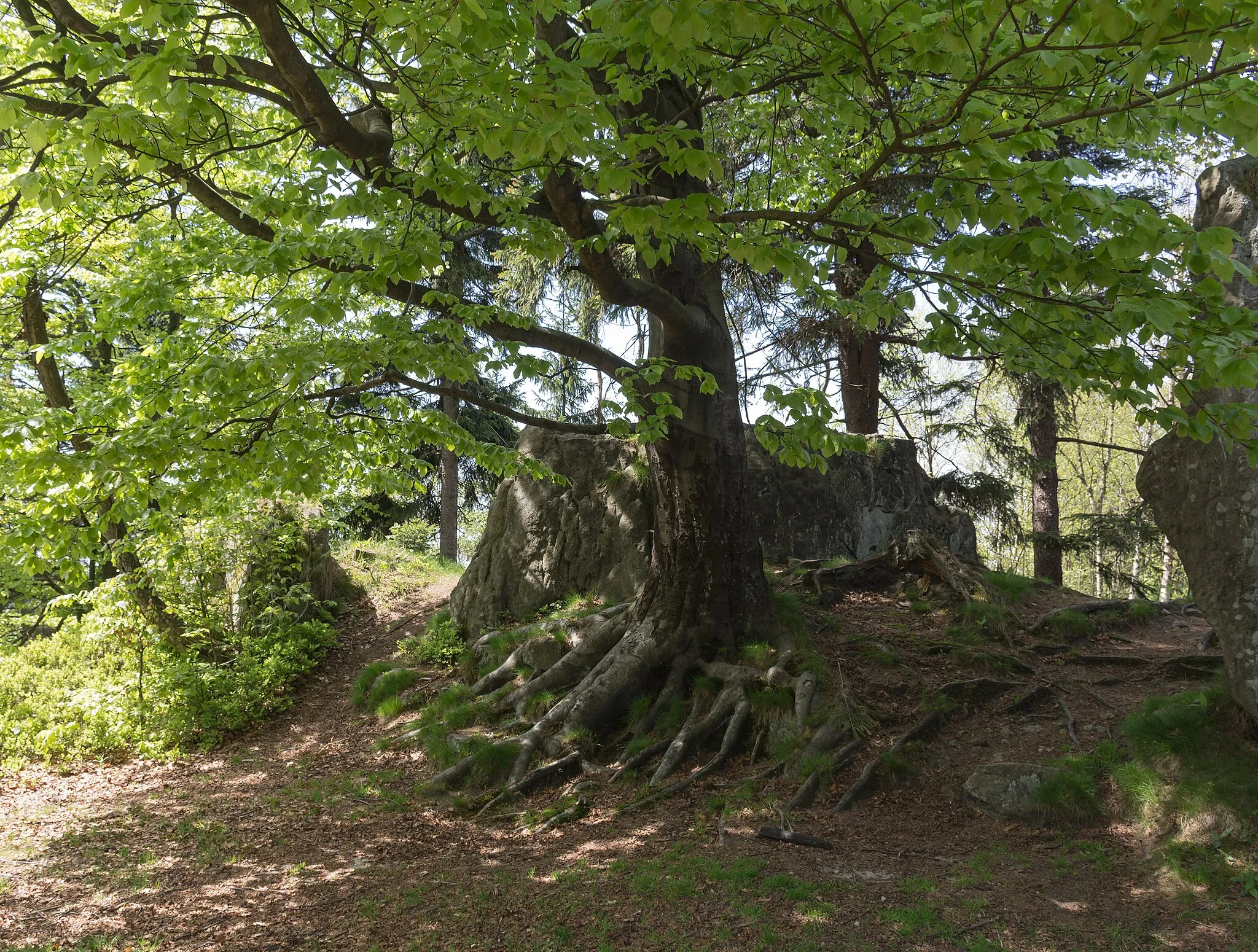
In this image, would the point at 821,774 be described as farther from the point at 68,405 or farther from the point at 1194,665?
the point at 68,405

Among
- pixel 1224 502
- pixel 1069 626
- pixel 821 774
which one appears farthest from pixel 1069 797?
pixel 1069 626

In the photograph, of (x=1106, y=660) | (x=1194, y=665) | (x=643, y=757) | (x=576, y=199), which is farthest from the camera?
(x=1106, y=660)

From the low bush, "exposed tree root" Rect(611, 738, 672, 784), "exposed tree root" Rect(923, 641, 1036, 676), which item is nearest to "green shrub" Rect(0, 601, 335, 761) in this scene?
the low bush

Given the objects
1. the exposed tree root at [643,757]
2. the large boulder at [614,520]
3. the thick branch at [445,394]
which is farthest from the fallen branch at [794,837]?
the large boulder at [614,520]

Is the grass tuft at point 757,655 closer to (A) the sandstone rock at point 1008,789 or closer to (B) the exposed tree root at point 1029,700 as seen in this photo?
(B) the exposed tree root at point 1029,700

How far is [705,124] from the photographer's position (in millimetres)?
9930

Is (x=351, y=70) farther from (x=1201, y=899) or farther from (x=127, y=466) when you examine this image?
(x=1201, y=899)

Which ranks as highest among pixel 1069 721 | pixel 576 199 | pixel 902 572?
pixel 576 199

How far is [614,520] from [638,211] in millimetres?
7476

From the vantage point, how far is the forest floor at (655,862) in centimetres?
452

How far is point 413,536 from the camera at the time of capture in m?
18.3

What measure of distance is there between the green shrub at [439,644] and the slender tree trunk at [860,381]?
24.5 ft

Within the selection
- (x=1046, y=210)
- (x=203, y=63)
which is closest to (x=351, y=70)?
(x=203, y=63)

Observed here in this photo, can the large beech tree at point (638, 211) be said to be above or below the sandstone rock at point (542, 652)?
above
